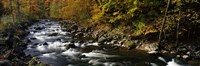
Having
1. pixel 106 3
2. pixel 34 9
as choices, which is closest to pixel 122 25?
pixel 106 3

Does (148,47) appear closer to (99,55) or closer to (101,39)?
(99,55)

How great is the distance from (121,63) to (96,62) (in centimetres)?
234

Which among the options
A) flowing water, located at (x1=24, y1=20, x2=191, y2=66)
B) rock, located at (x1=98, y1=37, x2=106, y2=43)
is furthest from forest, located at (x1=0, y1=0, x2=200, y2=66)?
flowing water, located at (x1=24, y1=20, x2=191, y2=66)

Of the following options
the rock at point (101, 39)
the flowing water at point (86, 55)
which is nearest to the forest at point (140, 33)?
the rock at point (101, 39)

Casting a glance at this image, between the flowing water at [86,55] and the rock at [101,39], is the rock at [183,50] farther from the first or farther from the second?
the rock at [101,39]

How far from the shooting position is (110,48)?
115ft

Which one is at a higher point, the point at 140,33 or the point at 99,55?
the point at 140,33

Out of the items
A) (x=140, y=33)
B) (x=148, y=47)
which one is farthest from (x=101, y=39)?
(x=148, y=47)

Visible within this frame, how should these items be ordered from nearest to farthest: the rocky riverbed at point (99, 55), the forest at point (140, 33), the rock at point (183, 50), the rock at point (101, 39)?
the rocky riverbed at point (99, 55), the forest at point (140, 33), the rock at point (183, 50), the rock at point (101, 39)

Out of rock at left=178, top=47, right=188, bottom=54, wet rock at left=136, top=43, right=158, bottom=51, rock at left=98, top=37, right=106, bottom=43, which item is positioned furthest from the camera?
rock at left=98, top=37, right=106, bottom=43

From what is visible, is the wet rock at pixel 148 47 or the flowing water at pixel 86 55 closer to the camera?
the flowing water at pixel 86 55

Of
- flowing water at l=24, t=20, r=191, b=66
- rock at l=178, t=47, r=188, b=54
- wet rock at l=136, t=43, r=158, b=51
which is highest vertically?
rock at l=178, t=47, r=188, b=54

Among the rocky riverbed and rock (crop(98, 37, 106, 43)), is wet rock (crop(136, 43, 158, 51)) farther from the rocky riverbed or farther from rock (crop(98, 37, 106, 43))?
rock (crop(98, 37, 106, 43))

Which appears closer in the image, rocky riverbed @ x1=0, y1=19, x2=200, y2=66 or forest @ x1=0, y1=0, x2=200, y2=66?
rocky riverbed @ x1=0, y1=19, x2=200, y2=66
